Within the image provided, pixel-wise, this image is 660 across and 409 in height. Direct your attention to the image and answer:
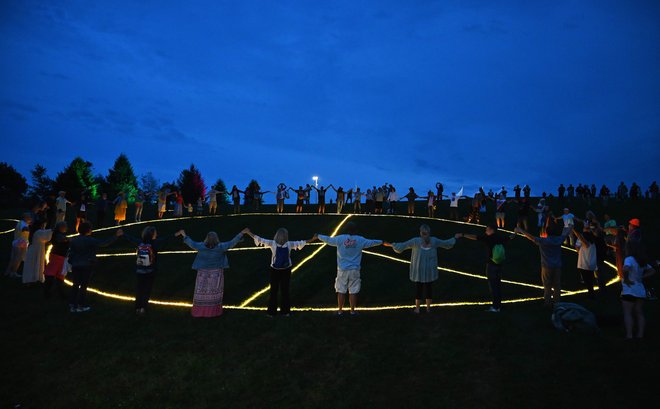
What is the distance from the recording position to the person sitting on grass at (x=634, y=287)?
25.2 feet

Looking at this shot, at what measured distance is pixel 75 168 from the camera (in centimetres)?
6131

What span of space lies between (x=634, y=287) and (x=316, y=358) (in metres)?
6.26

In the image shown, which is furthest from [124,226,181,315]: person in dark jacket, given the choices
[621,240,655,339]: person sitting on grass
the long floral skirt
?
[621,240,655,339]: person sitting on grass

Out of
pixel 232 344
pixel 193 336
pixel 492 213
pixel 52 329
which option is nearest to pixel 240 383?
pixel 232 344

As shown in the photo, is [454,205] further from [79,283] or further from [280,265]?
[79,283]

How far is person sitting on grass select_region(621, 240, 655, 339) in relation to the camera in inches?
303

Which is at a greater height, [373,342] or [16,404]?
[373,342]

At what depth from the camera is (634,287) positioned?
7660 millimetres

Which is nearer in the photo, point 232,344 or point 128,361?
point 128,361

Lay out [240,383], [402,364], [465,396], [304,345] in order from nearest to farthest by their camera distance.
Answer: [465,396] → [240,383] → [402,364] → [304,345]

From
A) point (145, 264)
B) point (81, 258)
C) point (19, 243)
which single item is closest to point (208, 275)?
point (145, 264)

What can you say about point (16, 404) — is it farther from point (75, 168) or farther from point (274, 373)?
point (75, 168)

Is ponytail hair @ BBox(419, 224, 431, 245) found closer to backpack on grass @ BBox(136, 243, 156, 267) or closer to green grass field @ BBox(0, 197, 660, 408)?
green grass field @ BBox(0, 197, 660, 408)

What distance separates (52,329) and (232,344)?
415cm
